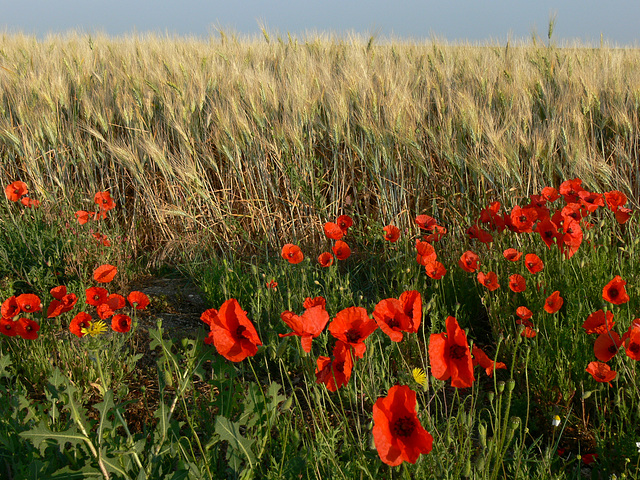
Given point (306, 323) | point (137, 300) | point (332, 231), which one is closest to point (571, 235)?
point (332, 231)

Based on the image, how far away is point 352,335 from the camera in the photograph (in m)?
0.97

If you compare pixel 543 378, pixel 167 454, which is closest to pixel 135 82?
pixel 167 454

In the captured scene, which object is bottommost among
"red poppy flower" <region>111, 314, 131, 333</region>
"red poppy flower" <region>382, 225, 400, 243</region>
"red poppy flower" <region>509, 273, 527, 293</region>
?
"red poppy flower" <region>111, 314, 131, 333</region>

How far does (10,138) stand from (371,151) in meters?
2.17

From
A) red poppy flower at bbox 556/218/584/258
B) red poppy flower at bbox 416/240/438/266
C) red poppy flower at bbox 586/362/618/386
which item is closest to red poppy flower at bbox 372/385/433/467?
red poppy flower at bbox 586/362/618/386

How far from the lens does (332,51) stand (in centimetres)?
531

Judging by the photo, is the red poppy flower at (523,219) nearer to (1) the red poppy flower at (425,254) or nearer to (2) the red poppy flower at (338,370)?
(1) the red poppy flower at (425,254)

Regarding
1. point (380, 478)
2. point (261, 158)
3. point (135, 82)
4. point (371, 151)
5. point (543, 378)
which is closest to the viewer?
point (380, 478)

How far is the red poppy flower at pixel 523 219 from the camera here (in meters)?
1.79

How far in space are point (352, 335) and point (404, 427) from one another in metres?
0.22

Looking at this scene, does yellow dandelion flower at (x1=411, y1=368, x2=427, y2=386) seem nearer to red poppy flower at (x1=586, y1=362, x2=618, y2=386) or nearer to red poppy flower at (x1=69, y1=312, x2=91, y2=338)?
red poppy flower at (x1=586, y1=362, x2=618, y2=386)

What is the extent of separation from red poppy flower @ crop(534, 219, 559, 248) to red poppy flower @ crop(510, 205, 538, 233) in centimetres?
3

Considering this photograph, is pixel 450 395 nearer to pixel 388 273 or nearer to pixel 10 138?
pixel 388 273

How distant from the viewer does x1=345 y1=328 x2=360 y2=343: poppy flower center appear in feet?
3.16
